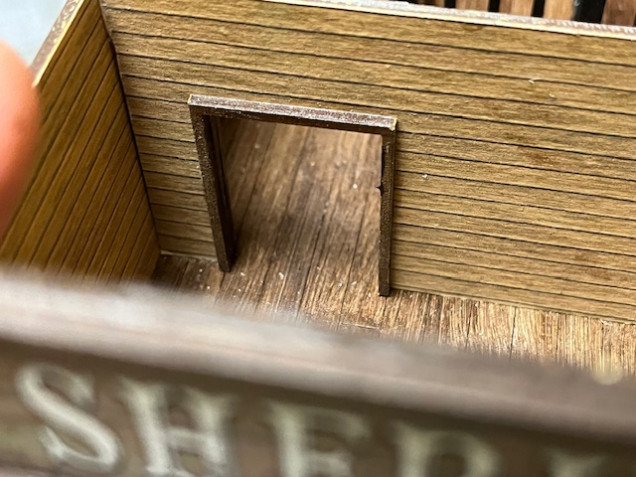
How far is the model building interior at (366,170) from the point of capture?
1229 mm

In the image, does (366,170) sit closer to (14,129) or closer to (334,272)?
(334,272)

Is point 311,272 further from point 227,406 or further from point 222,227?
point 227,406

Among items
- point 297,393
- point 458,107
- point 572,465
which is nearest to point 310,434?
point 297,393

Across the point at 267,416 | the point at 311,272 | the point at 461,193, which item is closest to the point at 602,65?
the point at 461,193

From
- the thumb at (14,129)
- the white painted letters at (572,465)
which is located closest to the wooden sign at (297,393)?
the white painted letters at (572,465)

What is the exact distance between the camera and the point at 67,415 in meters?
0.67

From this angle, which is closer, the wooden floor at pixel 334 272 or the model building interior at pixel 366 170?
the model building interior at pixel 366 170

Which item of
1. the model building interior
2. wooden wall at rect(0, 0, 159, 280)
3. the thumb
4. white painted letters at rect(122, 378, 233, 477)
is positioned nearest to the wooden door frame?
the model building interior

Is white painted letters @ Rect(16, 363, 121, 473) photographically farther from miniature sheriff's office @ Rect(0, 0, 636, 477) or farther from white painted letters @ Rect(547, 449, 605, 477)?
white painted letters @ Rect(547, 449, 605, 477)

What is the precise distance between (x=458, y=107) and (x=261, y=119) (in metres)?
0.33

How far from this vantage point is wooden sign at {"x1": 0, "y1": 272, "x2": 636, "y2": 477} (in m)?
0.53

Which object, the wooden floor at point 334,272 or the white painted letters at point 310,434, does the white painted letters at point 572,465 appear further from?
the wooden floor at point 334,272

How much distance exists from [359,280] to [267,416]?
1.08m

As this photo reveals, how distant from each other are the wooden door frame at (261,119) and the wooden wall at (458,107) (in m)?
0.02
